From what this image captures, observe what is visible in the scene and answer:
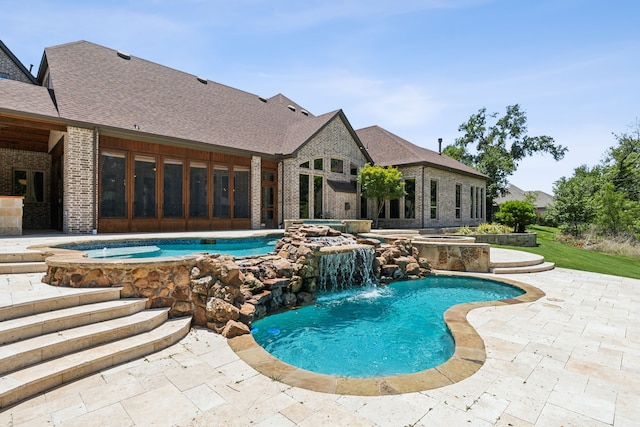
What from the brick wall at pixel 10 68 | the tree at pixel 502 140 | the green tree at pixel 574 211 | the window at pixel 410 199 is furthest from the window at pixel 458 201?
the brick wall at pixel 10 68

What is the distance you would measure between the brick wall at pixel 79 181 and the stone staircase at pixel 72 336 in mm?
7814

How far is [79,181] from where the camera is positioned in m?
10.2

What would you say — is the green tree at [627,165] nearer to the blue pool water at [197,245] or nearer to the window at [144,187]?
the blue pool water at [197,245]

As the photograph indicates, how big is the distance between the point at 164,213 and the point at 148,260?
331 inches

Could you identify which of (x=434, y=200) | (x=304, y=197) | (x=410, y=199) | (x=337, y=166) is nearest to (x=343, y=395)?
(x=304, y=197)

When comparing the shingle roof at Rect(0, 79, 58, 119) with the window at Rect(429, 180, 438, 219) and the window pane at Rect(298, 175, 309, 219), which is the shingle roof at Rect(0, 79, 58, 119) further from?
the window at Rect(429, 180, 438, 219)

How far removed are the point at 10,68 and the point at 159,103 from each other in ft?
22.7

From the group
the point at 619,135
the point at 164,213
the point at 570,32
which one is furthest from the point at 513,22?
the point at 619,135

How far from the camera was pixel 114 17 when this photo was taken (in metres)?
8.60

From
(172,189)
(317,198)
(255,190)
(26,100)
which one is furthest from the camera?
(317,198)

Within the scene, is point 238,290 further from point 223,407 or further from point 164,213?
point 164,213

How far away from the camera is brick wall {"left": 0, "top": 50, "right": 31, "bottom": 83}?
13188 millimetres

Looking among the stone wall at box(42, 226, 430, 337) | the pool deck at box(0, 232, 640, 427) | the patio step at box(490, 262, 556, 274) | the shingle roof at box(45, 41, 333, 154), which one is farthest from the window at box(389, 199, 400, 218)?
the pool deck at box(0, 232, 640, 427)

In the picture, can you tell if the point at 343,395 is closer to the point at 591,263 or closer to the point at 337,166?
the point at 591,263
